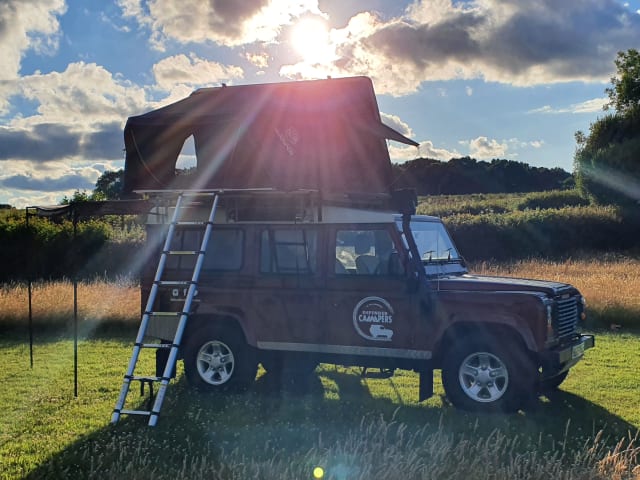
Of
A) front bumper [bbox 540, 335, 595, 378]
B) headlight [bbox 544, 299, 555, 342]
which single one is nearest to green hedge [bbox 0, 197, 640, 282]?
front bumper [bbox 540, 335, 595, 378]

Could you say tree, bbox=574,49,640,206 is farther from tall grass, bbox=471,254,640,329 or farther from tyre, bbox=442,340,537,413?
tyre, bbox=442,340,537,413

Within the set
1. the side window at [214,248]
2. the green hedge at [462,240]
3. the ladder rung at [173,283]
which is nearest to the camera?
the ladder rung at [173,283]

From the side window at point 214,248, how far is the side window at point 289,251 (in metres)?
0.34

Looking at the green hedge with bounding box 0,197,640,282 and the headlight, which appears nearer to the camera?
the headlight

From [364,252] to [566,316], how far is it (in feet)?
8.01

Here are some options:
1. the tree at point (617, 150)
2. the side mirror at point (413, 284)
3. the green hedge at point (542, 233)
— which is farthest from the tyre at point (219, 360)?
the tree at point (617, 150)

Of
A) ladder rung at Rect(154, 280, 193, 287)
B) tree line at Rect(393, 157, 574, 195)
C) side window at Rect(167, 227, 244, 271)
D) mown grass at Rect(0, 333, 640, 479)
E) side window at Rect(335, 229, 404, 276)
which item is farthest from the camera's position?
tree line at Rect(393, 157, 574, 195)

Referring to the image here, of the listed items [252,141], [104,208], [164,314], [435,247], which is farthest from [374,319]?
[104,208]

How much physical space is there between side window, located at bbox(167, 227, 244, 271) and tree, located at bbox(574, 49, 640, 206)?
32.7 meters

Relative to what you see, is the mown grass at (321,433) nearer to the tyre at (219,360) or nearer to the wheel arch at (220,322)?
the tyre at (219,360)

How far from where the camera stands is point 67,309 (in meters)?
15.3

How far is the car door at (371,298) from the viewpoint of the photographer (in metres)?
7.33

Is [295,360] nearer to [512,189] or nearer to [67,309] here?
[67,309]

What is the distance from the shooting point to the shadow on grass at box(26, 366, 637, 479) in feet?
19.3
